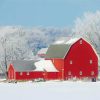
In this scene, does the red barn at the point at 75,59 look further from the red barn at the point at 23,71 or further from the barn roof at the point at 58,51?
the red barn at the point at 23,71

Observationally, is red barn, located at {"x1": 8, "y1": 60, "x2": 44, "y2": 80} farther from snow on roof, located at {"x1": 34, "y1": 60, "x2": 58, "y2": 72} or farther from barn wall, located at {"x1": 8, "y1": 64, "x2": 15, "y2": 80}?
snow on roof, located at {"x1": 34, "y1": 60, "x2": 58, "y2": 72}

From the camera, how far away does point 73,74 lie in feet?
244

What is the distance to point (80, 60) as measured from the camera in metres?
74.6

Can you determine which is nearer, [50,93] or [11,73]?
[50,93]

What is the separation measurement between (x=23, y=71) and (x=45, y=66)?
3.97 metres

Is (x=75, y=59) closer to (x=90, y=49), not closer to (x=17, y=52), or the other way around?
(x=90, y=49)

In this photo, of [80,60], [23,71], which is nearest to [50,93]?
[23,71]

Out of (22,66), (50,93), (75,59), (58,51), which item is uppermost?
(58,51)

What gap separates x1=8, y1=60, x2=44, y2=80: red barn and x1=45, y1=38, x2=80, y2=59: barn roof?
3.93 m

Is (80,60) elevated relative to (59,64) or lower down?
elevated

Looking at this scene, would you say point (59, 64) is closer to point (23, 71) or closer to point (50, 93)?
point (23, 71)

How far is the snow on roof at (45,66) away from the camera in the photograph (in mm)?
74375

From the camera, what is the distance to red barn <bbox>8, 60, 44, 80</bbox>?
72.6m

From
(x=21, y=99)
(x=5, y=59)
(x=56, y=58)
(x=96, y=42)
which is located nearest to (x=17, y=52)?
(x=5, y=59)
